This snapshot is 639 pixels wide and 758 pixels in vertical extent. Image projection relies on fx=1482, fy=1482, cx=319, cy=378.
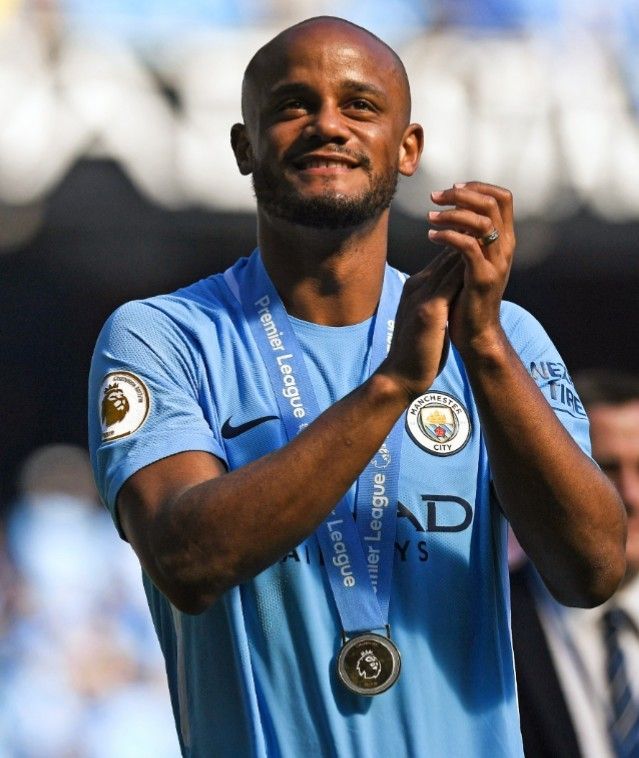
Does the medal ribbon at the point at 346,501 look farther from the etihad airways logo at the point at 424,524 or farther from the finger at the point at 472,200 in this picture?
the finger at the point at 472,200

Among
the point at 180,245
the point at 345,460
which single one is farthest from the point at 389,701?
the point at 180,245

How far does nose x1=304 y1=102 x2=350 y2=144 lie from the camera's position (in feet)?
8.38

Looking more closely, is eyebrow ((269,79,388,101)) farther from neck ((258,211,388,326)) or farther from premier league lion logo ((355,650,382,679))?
premier league lion logo ((355,650,382,679))

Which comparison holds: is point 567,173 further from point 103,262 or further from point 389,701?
point 389,701

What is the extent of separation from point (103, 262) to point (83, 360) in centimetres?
35

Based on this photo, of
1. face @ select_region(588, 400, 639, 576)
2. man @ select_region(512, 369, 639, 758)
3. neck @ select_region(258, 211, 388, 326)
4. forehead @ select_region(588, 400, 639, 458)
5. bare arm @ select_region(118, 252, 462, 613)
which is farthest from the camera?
forehead @ select_region(588, 400, 639, 458)

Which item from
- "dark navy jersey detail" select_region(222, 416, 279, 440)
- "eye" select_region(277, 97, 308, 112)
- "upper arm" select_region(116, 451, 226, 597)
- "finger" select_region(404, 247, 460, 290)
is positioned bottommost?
"upper arm" select_region(116, 451, 226, 597)

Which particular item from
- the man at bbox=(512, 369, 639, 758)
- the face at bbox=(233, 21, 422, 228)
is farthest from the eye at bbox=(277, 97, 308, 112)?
the man at bbox=(512, 369, 639, 758)

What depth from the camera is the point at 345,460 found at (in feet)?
7.18

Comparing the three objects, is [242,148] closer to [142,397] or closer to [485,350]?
[142,397]

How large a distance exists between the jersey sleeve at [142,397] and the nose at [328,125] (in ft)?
1.34

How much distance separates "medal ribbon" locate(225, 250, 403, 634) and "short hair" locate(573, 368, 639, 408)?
271 cm

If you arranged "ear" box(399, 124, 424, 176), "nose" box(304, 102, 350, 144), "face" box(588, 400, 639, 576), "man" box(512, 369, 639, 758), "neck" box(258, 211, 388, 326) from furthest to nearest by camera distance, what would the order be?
"face" box(588, 400, 639, 576), "man" box(512, 369, 639, 758), "ear" box(399, 124, 424, 176), "neck" box(258, 211, 388, 326), "nose" box(304, 102, 350, 144)

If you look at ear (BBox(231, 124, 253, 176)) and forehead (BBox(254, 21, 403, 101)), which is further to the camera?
ear (BBox(231, 124, 253, 176))
